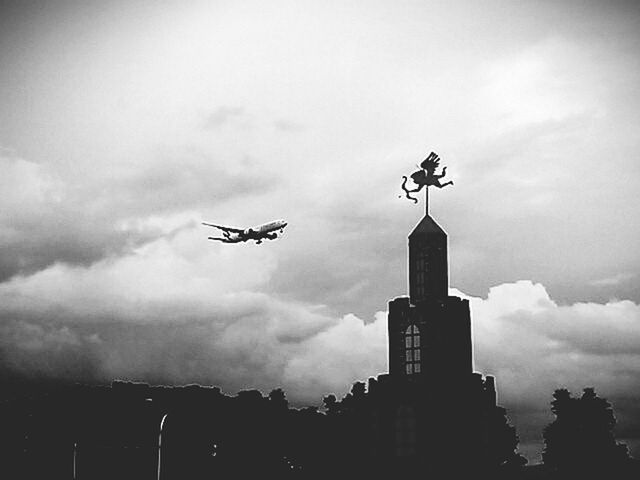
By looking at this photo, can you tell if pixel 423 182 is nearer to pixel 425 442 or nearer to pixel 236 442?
pixel 425 442

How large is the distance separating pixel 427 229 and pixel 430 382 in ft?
40.3

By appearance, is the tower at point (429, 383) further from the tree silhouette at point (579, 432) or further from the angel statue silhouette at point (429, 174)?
the tree silhouette at point (579, 432)

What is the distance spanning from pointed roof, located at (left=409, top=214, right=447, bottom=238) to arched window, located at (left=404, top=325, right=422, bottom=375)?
7.48 meters

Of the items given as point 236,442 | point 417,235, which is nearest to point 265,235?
point 417,235

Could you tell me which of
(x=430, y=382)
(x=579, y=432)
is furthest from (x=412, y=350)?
(x=579, y=432)

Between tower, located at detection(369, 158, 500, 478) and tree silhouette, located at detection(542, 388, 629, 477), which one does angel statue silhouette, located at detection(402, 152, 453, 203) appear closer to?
tower, located at detection(369, 158, 500, 478)

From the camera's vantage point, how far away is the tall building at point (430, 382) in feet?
243

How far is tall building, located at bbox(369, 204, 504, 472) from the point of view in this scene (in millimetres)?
74062

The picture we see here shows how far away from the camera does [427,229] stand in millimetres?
Result: 77562

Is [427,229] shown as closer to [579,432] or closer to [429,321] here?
[429,321]

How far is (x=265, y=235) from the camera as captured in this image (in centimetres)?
7800

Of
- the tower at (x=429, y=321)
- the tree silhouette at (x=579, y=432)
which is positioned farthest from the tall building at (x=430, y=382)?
the tree silhouette at (x=579, y=432)

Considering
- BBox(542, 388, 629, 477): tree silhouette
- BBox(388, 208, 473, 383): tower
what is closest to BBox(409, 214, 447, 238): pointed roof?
BBox(388, 208, 473, 383): tower

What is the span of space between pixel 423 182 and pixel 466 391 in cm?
1769
